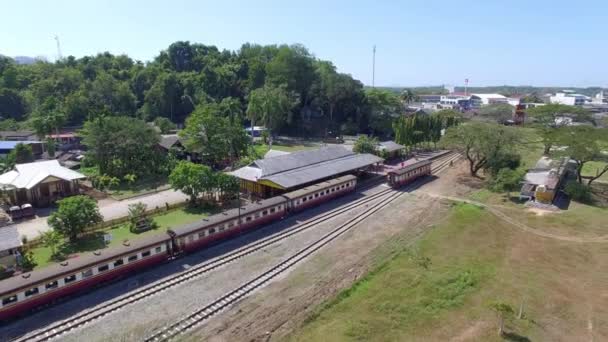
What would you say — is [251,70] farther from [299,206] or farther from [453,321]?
[453,321]

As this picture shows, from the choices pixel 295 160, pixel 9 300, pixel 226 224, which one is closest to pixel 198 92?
pixel 295 160

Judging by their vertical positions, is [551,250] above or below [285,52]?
below

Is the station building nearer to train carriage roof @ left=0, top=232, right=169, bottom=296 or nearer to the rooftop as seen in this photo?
train carriage roof @ left=0, top=232, right=169, bottom=296

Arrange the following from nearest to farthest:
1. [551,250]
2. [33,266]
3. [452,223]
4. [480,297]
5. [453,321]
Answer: [453,321] → [480,297] → [33,266] → [551,250] → [452,223]

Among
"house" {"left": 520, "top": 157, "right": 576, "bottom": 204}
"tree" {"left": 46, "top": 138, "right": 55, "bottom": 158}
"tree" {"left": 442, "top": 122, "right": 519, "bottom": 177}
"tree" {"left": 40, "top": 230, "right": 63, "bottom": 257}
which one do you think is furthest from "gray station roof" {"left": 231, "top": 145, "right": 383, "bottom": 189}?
"tree" {"left": 46, "top": 138, "right": 55, "bottom": 158}

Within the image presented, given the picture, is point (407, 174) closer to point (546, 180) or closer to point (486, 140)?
point (486, 140)

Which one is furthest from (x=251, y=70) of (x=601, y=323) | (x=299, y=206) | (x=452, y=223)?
(x=601, y=323)
